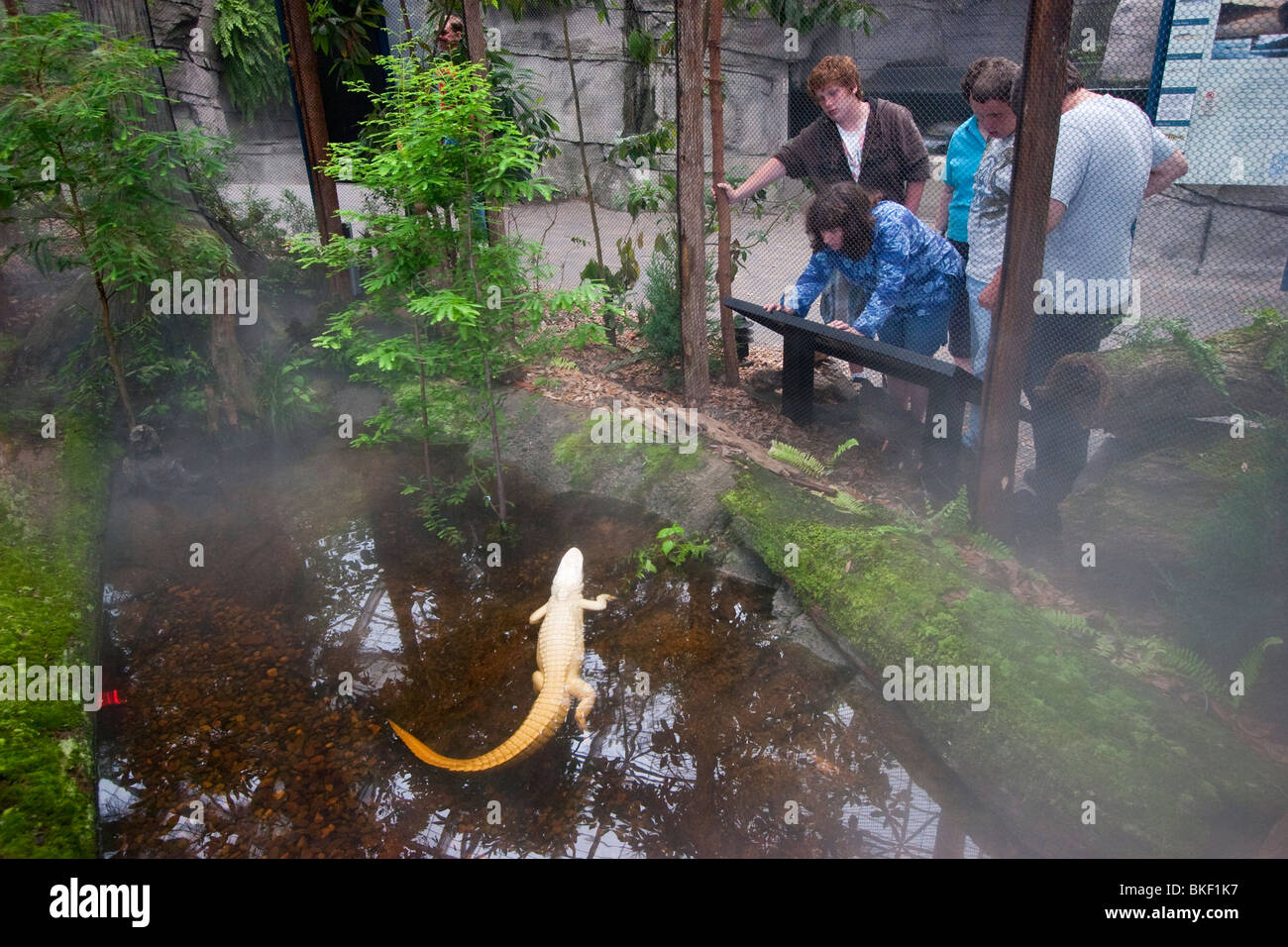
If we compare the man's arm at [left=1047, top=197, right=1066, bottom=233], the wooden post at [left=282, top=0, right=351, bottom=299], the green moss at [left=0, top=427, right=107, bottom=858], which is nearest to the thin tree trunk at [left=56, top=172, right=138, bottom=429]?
the green moss at [left=0, top=427, right=107, bottom=858]

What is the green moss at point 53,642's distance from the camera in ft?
9.45

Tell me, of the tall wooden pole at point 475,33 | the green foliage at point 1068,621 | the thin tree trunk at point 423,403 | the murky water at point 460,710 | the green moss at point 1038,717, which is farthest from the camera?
the tall wooden pole at point 475,33

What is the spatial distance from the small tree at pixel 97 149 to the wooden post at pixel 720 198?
2971 mm

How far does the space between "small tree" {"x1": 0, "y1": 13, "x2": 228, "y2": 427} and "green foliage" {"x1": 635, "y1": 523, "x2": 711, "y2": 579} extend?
3.20 metres

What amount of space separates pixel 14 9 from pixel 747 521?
19.7ft

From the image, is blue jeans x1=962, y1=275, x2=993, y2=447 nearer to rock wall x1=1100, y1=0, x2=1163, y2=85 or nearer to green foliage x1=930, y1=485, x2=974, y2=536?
green foliage x1=930, y1=485, x2=974, y2=536

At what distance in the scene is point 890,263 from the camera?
4453mm

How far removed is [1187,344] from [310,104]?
19.5 ft

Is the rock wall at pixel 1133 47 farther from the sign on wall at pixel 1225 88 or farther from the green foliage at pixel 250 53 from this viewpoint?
the green foliage at pixel 250 53

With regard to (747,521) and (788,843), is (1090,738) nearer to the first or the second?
(788,843)

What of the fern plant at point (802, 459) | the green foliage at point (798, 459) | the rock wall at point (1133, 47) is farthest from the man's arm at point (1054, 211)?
the green foliage at point (798, 459)

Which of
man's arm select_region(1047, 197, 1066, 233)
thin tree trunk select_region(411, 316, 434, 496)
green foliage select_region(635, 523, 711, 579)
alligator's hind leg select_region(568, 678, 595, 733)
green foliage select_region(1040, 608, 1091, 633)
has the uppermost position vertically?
man's arm select_region(1047, 197, 1066, 233)

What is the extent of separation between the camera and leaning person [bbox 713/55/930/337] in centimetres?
453

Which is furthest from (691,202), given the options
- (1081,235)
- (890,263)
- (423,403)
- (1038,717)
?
(1038,717)
